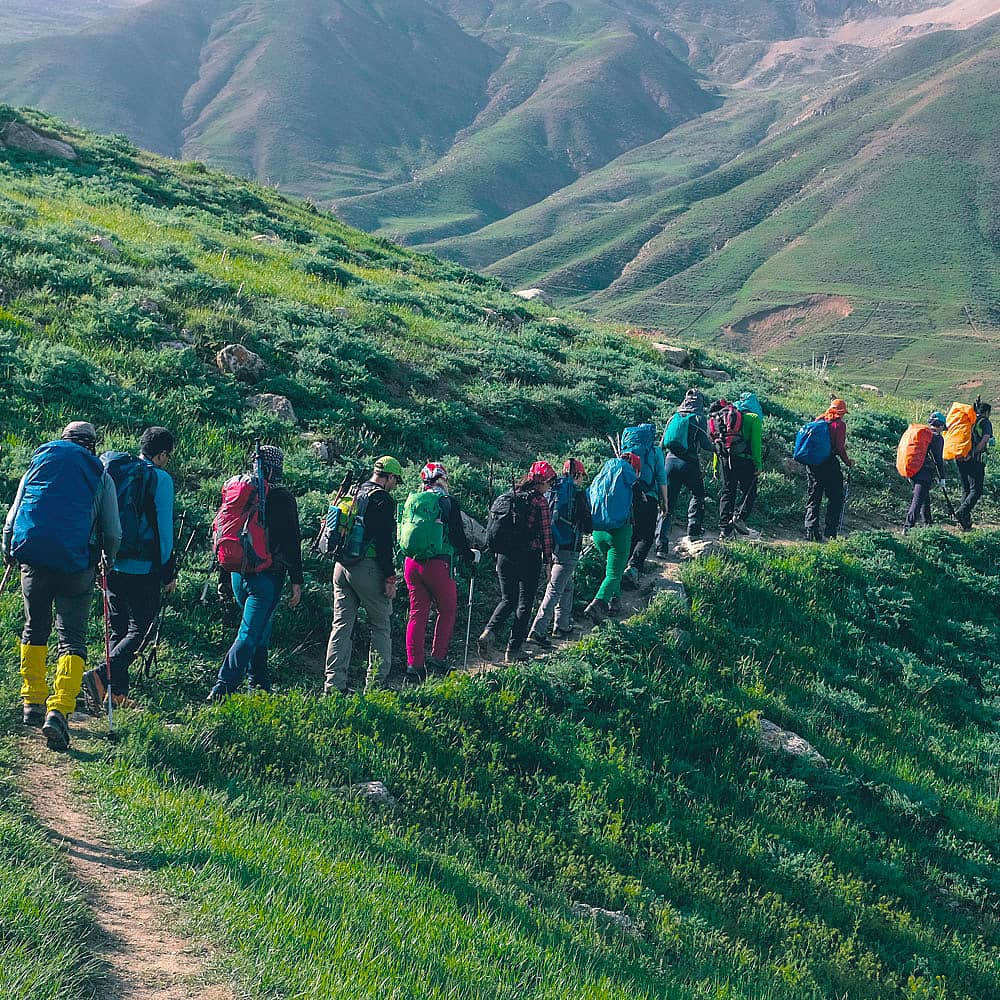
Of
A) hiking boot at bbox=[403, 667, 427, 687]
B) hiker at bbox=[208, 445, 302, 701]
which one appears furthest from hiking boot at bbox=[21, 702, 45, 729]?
hiking boot at bbox=[403, 667, 427, 687]

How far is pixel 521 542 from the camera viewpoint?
888 cm

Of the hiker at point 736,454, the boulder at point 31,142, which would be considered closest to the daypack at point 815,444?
the hiker at point 736,454

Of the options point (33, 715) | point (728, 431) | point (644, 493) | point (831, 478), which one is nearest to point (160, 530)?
point (33, 715)

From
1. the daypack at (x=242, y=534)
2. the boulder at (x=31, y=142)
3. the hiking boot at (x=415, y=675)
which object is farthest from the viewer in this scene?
the boulder at (x=31, y=142)

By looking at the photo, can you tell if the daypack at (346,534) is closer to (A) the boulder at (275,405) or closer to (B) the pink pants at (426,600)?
(B) the pink pants at (426,600)

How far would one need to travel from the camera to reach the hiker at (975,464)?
47.7 ft

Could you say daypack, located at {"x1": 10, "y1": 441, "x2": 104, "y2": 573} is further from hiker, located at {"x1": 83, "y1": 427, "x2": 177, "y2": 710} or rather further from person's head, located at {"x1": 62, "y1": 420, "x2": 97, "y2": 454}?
hiker, located at {"x1": 83, "y1": 427, "x2": 177, "y2": 710}

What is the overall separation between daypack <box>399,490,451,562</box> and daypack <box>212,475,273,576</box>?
4.33 feet

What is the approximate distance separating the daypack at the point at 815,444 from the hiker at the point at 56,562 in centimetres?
953

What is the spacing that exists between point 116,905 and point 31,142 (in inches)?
950

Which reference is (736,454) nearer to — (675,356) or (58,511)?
(58,511)

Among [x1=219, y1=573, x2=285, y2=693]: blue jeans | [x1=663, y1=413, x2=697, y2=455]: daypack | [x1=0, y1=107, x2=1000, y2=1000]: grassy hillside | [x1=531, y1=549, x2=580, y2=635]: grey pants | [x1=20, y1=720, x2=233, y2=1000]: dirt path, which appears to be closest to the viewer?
[x1=20, y1=720, x2=233, y2=1000]: dirt path

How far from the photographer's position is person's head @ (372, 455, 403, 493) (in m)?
7.89

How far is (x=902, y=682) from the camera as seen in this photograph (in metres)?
10.8
